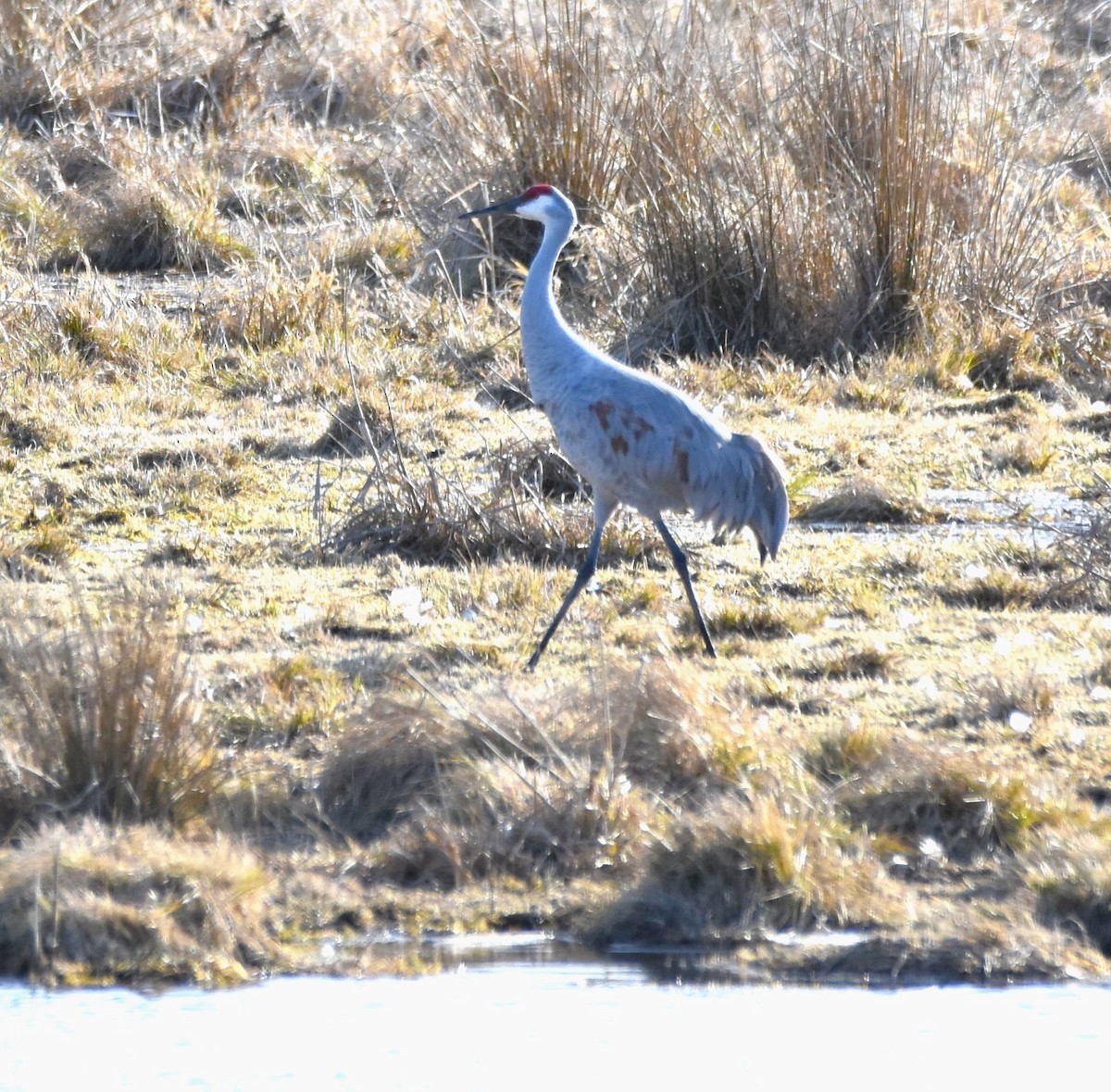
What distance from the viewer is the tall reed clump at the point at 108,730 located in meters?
4.82

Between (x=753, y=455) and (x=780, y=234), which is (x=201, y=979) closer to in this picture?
(x=753, y=455)

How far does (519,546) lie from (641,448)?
1155 millimetres

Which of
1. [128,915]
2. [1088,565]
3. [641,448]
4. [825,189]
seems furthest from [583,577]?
[825,189]

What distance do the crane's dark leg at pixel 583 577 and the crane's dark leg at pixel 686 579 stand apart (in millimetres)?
173

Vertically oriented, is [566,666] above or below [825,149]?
below

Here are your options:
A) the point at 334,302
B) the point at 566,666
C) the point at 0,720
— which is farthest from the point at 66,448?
the point at 0,720

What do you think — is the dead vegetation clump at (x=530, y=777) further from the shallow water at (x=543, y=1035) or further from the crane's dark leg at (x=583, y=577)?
the crane's dark leg at (x=583, y=577)

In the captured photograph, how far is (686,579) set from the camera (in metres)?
6.47

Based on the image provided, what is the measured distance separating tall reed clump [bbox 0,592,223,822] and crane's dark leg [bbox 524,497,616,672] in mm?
1453

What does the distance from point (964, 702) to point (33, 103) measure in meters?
10.1

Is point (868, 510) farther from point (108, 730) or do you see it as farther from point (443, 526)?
point (108, 730)

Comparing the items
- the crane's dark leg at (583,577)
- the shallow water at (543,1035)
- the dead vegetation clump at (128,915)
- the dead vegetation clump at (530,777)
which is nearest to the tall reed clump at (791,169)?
the crane's dark leg at (583,577)

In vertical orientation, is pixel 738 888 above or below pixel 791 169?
below

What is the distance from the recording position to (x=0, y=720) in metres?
5.04
